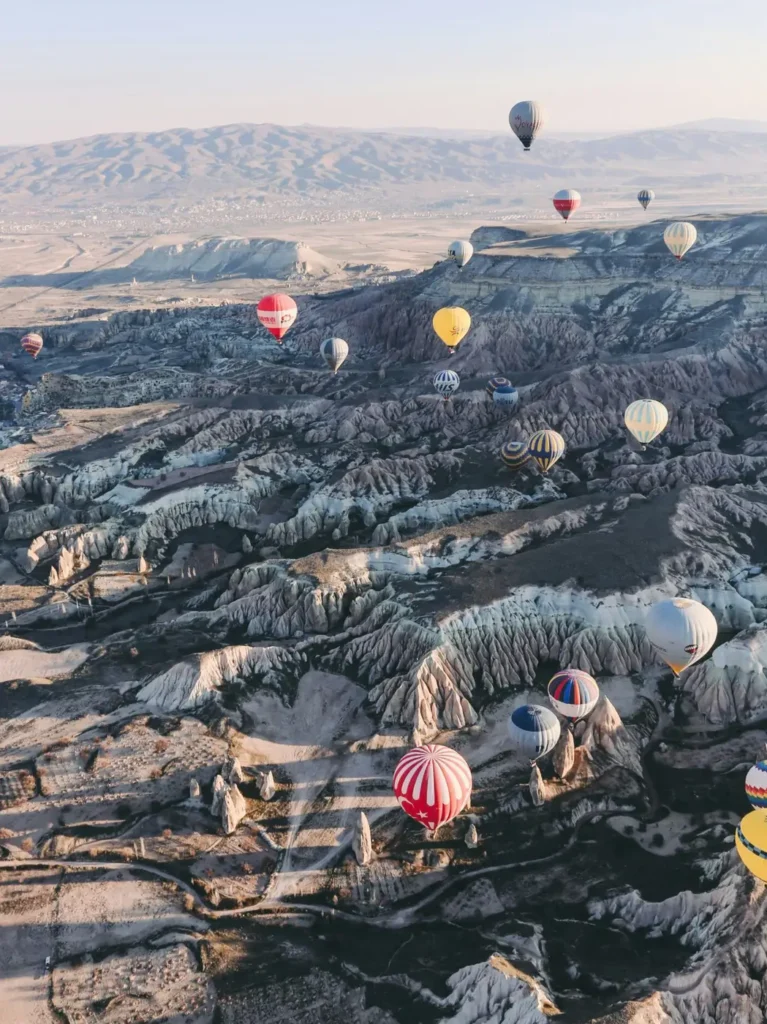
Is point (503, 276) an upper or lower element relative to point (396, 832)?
upper

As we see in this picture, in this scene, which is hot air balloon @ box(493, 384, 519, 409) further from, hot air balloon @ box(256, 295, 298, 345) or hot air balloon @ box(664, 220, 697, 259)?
hot air balloon @ box(664, 220, 697, 259)

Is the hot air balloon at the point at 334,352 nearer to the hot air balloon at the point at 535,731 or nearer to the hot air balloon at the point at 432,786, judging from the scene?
the hot air balloon at the point at 535,731

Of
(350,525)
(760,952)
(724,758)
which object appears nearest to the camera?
(760,952)

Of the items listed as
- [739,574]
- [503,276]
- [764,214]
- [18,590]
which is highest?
[764,214]

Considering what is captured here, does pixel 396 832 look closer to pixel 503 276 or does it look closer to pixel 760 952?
pixel 760 952

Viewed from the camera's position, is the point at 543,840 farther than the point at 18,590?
No

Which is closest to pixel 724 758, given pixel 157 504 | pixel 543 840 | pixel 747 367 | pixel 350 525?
pixel 543 840
